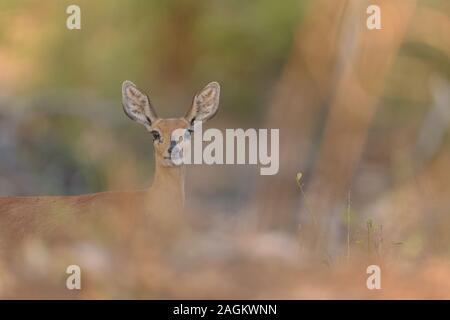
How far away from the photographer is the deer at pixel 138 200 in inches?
189

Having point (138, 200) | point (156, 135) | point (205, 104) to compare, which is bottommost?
point (138, 200)

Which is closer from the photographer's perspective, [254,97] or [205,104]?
[205,104]

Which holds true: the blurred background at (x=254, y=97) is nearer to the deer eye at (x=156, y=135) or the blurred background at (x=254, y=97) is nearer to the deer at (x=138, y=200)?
the deer at (x=138, y=200)

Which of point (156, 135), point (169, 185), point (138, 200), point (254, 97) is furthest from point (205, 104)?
point (254, 97)

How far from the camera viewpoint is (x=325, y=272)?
13.1 ft

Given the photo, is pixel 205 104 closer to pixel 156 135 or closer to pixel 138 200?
pixel 156 135

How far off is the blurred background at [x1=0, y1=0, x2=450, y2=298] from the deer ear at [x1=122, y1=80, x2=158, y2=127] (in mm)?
657

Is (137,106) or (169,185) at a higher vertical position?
(137,106)

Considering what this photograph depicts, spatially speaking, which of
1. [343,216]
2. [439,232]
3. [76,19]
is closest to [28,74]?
[76,19]

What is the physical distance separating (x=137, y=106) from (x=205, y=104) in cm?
34

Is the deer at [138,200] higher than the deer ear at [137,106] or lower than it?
lower

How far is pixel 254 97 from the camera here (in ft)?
20.8

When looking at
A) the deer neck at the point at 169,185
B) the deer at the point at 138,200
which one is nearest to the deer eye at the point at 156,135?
the deer at the point at 138,200

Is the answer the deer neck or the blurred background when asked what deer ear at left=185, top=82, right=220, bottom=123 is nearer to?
the deer neck
